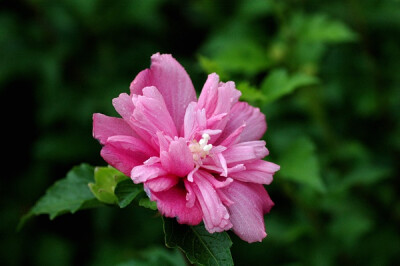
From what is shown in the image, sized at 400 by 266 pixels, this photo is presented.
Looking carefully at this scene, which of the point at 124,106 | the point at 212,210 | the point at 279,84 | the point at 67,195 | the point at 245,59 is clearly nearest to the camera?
the point at 212,210

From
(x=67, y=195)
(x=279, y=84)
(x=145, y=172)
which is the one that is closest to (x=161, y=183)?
(x=145, y=172)

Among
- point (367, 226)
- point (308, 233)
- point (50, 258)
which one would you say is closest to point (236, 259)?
point (308, 233)

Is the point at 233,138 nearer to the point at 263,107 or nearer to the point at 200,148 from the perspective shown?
the point at 200,148

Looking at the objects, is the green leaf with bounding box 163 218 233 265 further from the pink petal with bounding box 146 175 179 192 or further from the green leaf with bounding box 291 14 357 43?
the green leaf with bounding box 291 14 357 43

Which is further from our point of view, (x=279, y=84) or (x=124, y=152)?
(x=279, y=84)

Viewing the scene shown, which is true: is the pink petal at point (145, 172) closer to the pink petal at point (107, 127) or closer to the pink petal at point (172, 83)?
the pink petal at point (107, 127)

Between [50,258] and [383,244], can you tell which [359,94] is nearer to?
[383,244]

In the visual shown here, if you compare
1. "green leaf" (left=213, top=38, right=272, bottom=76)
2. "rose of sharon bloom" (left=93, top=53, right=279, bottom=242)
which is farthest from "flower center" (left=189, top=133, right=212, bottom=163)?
"green leaf" (left=213, top=38, right=272, bottom=76)

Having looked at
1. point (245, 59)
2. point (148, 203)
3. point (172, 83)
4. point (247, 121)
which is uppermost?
point (245, 59)
